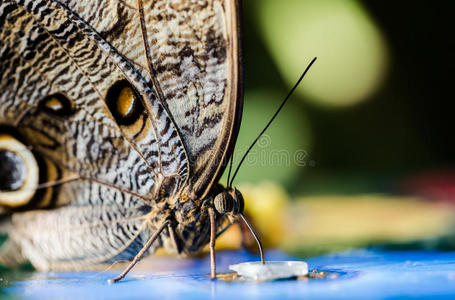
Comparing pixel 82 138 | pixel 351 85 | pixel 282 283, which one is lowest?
pixel 282 283

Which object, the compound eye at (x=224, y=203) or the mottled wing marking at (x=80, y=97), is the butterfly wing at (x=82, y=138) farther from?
the compound eye at (x=224, y=203)

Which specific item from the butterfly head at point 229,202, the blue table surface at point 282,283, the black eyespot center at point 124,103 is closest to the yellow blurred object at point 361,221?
the blue table surface at point 282,283

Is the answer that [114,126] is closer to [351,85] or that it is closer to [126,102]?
[126,102]

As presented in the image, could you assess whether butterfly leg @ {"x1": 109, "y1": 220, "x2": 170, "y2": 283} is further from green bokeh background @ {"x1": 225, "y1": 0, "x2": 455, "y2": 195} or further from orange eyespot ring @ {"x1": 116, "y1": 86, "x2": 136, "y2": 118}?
green bokeh background @ {"x1": 225, "y1": 0, "x2": 455, "y2": 195}

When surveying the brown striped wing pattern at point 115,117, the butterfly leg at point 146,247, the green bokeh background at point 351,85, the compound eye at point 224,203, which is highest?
the green bokeh background at point 351,85

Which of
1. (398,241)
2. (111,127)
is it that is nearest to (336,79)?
(398,241)

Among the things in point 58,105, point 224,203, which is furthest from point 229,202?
point 58,105
